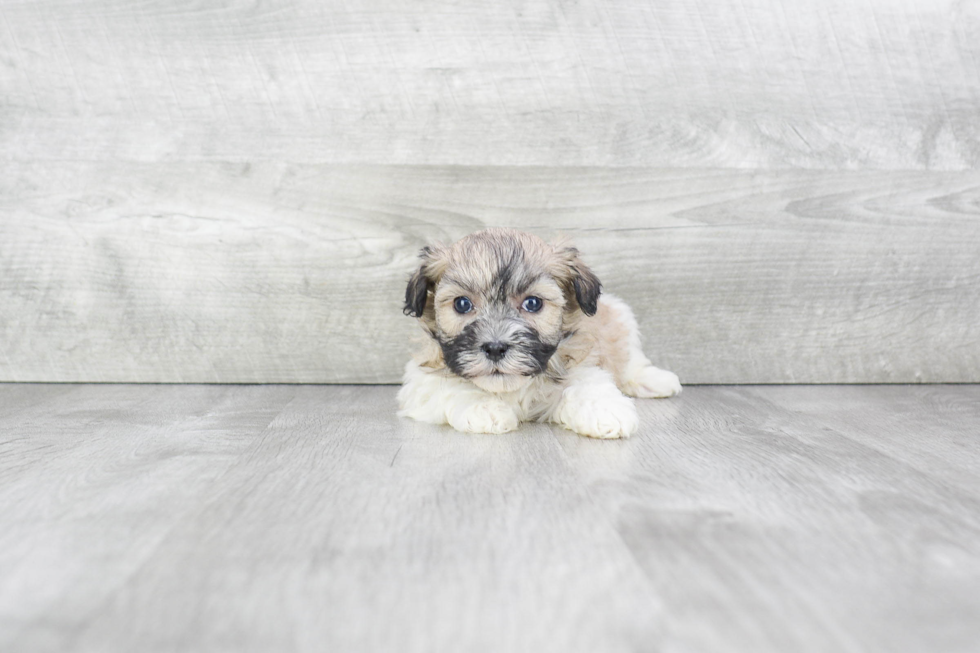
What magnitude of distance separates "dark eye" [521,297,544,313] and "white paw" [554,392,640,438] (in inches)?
11.2

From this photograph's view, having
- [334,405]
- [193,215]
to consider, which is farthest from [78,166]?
[334,405]

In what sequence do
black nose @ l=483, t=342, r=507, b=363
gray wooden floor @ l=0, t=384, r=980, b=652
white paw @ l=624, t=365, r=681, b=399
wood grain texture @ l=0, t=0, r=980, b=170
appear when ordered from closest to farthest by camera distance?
1. gray wooden floor @ l=0, t=384, r=980, b=652
2. black nose @ l=483, t=342, r=507, b=363
3. white paw @ l=624, t=365, r=681, b=399
4. wood grain texture @ l=0, t=0, r=980, b=170

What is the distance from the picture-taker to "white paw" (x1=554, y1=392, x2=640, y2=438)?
199cm

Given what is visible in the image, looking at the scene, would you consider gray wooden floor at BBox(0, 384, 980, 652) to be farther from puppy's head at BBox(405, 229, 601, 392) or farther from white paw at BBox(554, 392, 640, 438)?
puppy's head at BBox(405, 229, 601, 392)

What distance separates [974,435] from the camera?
6.58 ft

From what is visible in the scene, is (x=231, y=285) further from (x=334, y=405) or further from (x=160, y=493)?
(x=160, y=493)

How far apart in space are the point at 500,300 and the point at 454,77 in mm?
1152

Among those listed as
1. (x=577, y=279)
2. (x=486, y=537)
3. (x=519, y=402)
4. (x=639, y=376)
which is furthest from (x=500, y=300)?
(x=486, y=537)

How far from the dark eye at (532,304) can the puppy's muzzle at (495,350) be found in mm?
193

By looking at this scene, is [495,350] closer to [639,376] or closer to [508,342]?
[508,342]

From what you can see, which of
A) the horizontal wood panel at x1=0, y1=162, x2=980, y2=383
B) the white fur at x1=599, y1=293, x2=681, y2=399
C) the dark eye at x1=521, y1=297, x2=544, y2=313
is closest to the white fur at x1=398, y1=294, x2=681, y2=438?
the dark eye at x1=521, y1=297, x2=544, y2=313

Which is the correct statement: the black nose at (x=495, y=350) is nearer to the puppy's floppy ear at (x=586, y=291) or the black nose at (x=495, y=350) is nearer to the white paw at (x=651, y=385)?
the puppy's floppy ear at (x=586, y=291)

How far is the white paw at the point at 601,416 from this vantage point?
6.54 ft

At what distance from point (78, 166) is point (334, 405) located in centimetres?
143
